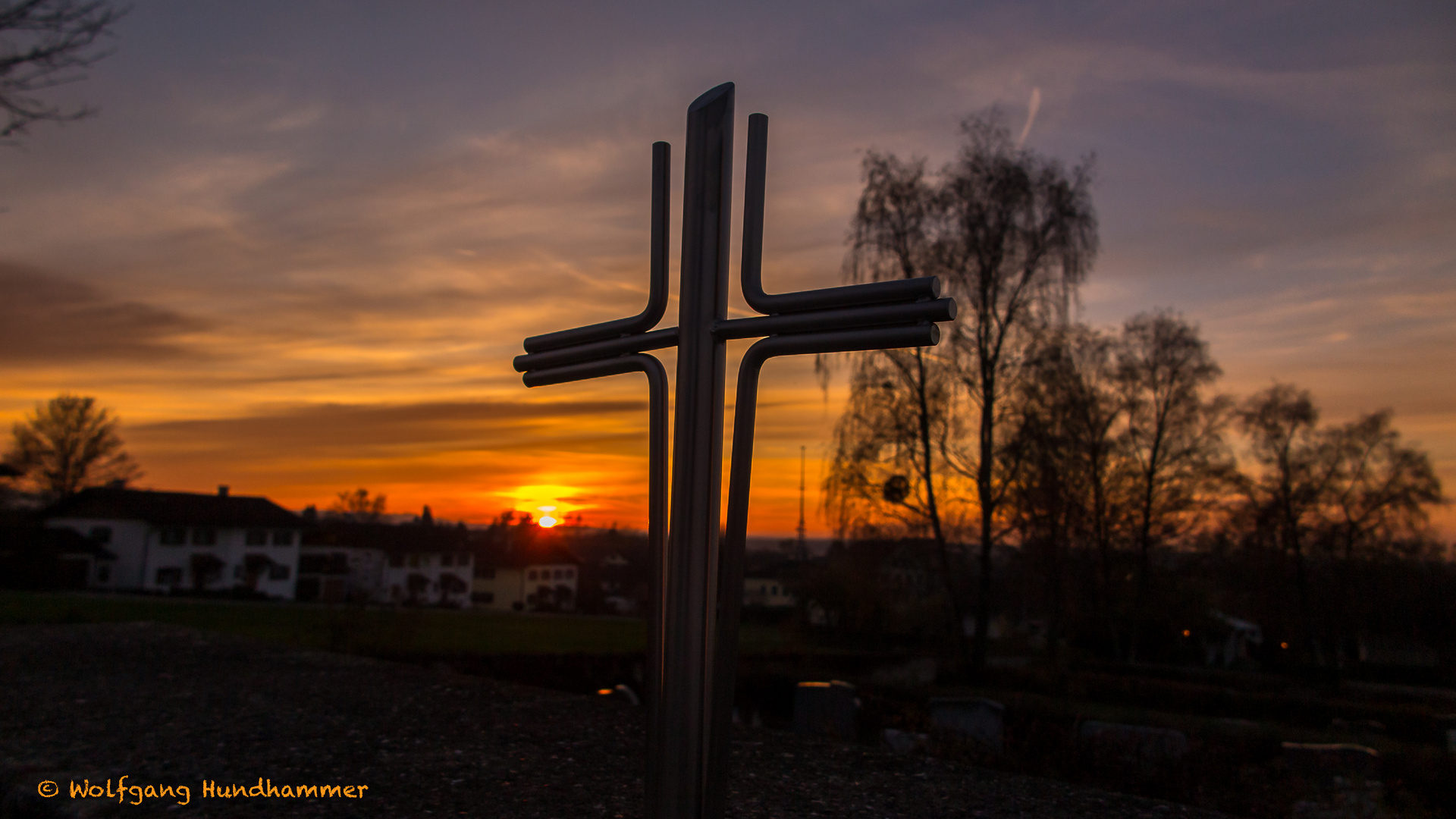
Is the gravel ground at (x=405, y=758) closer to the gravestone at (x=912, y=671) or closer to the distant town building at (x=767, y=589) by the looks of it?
the gravestone at (x=912, y=671)

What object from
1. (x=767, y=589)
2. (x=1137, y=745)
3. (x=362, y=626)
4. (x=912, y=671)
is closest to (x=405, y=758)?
(x=1137, y=745)

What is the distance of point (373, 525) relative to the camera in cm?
7975

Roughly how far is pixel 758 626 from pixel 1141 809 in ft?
170

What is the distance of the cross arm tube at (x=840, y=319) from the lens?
8.79ft

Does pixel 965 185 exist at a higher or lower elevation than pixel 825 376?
higher

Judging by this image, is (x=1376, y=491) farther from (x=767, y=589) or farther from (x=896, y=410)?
(x=767, y=589)

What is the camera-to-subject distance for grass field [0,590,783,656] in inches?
615

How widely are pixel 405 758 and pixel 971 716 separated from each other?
7567 millimetres

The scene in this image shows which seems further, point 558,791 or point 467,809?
point 558,791

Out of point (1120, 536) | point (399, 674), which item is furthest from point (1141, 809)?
point (1120, 536)

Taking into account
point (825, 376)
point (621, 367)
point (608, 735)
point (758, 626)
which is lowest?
point (758, 626)

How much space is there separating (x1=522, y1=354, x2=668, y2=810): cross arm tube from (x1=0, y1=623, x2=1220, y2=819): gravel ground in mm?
1674

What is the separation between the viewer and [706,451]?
3.12 metres

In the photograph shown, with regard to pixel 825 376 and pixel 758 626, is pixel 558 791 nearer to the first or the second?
pixel 825 376
